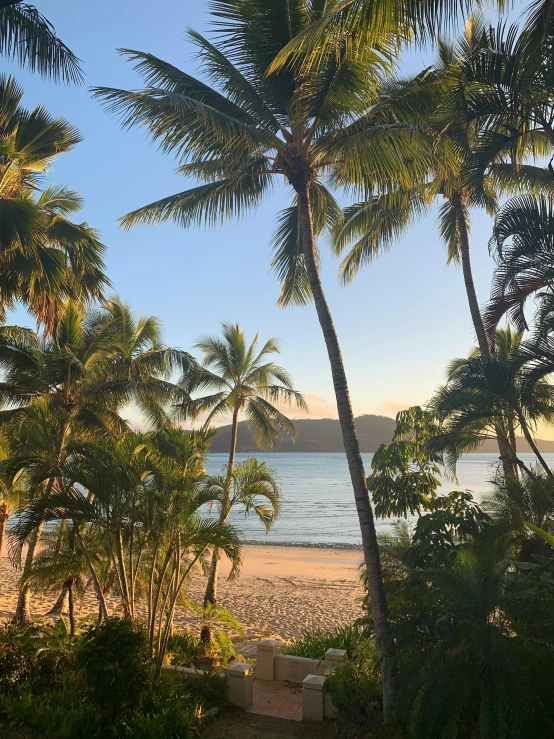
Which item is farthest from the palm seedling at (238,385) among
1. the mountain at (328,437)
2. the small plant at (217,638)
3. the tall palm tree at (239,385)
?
the mountain at (328,437)

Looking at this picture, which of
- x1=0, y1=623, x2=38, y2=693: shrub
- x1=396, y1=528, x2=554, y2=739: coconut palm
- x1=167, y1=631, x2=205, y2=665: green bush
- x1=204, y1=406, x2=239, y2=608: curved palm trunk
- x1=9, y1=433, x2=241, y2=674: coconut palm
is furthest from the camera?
x1=204, y1=406, x2=239, y2=608: curved palm trunk

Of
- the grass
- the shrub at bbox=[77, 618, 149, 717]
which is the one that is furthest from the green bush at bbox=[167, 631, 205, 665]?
the shrub at bbox=[77, 618, 149, 717]

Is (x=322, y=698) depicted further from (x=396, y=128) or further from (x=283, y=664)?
(x=396, y=128)

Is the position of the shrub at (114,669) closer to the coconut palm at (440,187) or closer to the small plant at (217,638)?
the small plant at (217,638)

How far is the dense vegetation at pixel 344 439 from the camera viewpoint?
4828mm

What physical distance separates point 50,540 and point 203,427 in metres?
4.51

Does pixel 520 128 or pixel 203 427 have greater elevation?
pixel 520 128

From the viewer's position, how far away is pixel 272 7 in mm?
6746

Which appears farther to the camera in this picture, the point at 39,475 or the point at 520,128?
the point at 39,475

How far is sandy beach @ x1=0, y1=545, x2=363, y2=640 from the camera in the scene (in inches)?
544

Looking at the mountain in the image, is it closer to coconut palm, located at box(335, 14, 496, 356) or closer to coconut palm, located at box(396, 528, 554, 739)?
coconut palm, located at box(335, 14, 496, 356)

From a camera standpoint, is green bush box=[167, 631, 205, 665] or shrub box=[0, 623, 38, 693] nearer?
shrub box=[0, 623, 38, 693]

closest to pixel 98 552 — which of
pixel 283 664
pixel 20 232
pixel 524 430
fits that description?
pixel 283 664

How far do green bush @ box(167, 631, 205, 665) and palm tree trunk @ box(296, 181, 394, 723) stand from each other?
3.91 m
